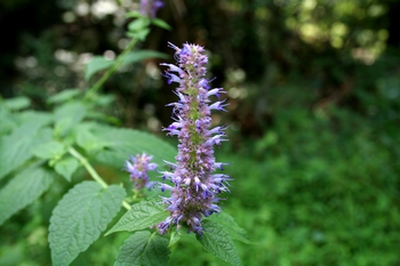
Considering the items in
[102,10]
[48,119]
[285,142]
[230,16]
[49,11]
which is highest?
[230,16]

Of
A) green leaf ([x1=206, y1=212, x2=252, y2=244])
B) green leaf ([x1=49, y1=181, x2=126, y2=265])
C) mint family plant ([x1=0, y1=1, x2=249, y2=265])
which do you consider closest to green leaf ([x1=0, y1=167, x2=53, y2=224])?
mint family plant ([x1=0, y1=1, x2=249, y2=265])

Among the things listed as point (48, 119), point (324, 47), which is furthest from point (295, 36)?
point (48, 119)

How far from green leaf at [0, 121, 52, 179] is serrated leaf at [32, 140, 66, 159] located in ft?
0.25

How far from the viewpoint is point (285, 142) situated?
161 inches

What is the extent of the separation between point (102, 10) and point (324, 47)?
290 cm

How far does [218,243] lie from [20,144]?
41.8 inches

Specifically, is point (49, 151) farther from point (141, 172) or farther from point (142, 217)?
point (142, 217)

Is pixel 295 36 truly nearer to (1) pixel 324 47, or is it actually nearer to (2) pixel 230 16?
(1) pixel 324 47

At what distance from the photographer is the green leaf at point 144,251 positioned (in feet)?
2.93

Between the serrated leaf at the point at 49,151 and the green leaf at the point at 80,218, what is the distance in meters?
0.35

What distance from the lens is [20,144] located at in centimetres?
163

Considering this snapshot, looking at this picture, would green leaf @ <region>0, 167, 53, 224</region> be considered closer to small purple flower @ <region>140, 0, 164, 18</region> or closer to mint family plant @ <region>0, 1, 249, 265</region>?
mint family plant @ <region>0, 1, 249, 265</region>

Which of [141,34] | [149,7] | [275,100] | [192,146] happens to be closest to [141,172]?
[192,146]

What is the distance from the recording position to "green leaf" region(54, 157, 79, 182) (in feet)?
4.43
